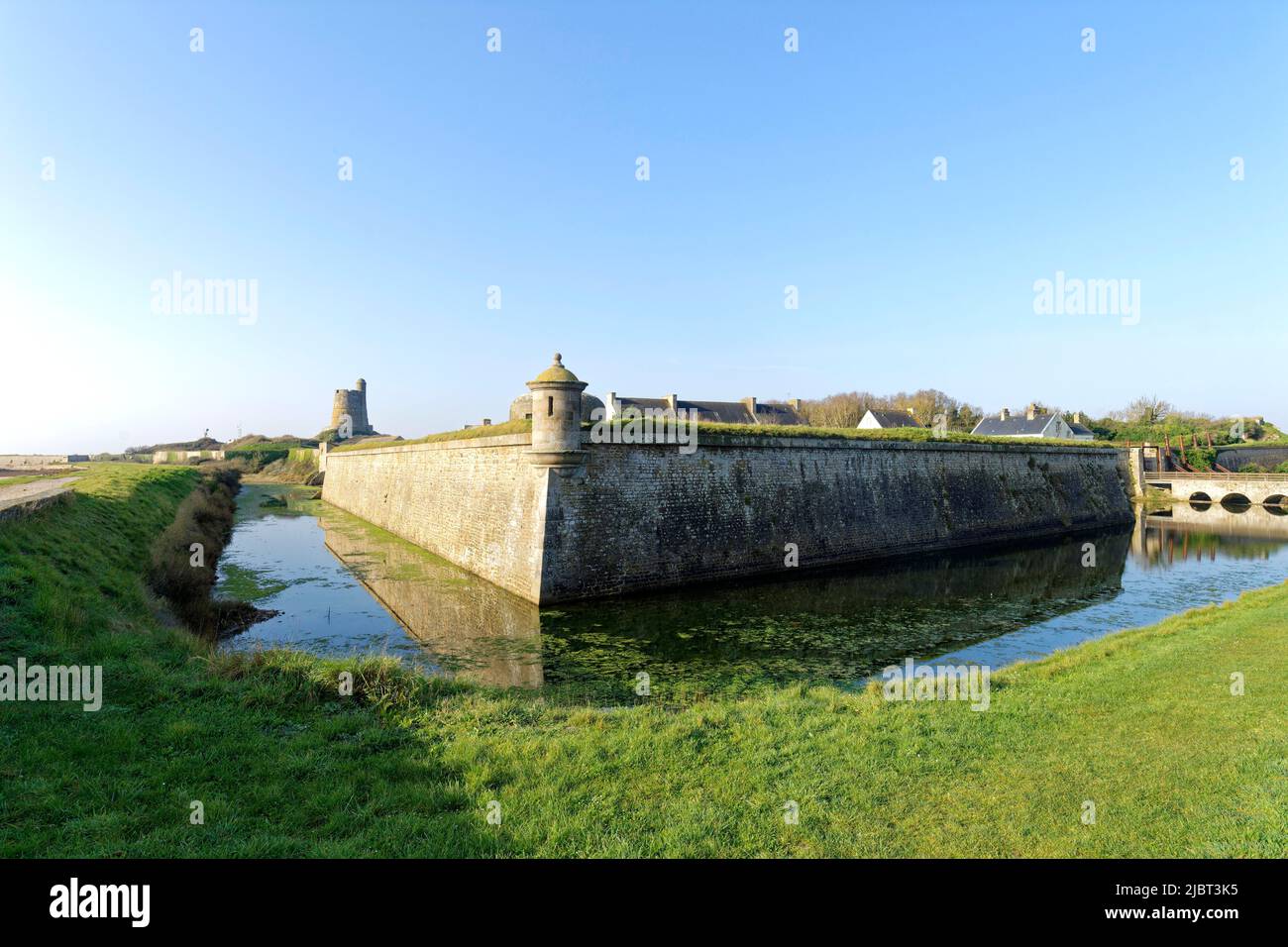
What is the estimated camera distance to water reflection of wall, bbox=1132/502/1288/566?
2503 centimetres

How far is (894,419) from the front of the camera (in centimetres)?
6038

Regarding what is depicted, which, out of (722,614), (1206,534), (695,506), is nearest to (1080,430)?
(1206,534)

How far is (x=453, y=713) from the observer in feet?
22.7

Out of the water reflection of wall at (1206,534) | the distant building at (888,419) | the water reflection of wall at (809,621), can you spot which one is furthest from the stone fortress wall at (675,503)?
the distant building at (888,419)

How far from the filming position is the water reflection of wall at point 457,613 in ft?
36.5

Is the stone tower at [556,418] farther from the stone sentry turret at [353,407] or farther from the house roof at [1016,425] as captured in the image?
the stone sentry turret at [353,407]

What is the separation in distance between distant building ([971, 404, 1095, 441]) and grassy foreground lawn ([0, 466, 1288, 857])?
51.2m

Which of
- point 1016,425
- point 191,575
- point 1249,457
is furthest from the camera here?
point 1249,457

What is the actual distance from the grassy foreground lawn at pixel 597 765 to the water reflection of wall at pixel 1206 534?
21457 millimetres

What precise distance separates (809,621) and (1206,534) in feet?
97.0

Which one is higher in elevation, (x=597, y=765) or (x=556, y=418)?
(x=556, y=418)

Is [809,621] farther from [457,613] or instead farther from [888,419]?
[888,419]
